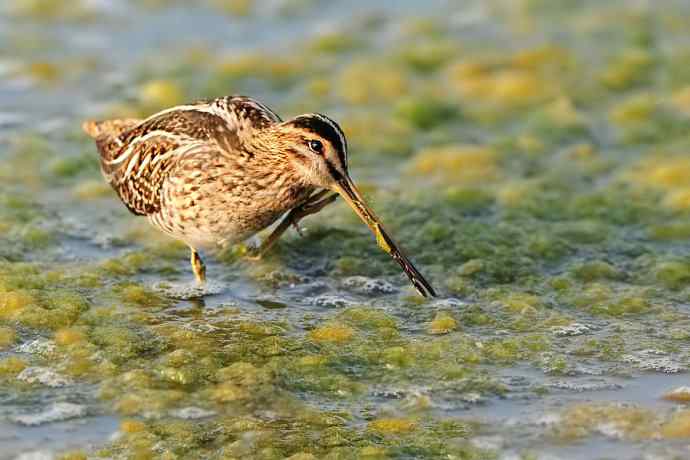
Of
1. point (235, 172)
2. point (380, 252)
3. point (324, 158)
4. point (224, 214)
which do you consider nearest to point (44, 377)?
point (224, 214)

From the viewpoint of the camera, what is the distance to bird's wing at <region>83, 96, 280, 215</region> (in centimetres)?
638

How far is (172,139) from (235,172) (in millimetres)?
436

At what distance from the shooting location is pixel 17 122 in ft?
28.4

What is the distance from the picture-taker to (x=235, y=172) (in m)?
6.26

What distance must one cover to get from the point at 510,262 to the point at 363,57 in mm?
3115

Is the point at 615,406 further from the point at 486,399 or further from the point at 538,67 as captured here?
the point at 538,67

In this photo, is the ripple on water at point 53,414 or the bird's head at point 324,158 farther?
the bird's head at point 324,158

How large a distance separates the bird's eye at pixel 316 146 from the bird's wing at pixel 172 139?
1.42 feet

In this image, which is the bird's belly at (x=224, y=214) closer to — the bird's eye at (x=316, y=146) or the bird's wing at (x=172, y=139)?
the bird's wing at (x=172, y=139)

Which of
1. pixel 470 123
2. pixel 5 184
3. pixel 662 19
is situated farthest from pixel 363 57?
pixel 5 184

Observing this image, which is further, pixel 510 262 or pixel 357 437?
pixel 510 262

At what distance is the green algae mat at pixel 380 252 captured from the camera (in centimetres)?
538

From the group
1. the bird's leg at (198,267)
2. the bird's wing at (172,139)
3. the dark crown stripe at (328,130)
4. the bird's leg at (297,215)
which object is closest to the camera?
the dark crown stripe at (328,130)

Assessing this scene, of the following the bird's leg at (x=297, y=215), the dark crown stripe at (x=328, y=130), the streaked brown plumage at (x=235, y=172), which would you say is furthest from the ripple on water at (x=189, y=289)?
the dark crown stripe at (x=328, y=130)
